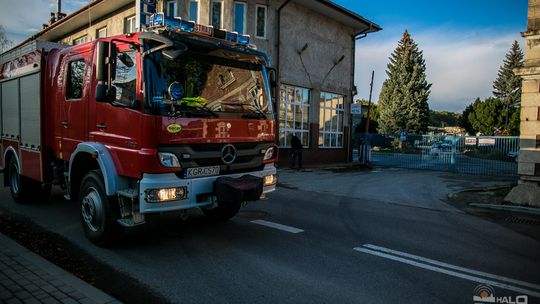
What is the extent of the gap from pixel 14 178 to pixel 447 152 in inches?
710

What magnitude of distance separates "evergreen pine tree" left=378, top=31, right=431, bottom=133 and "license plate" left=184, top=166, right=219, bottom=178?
152 ft

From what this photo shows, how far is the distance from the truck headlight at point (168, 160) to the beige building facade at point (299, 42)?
42.5ft

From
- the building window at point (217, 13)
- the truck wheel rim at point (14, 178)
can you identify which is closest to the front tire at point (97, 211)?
the truck wheel rim at point (14, 178)

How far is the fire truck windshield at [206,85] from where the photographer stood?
4844 mm

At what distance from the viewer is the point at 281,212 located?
8.09 meters

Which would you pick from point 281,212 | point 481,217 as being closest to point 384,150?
point 481,217

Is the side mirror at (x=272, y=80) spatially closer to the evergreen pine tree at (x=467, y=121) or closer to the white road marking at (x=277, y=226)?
the white road marking at (x=277, y=226)

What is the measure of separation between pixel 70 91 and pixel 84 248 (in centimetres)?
246

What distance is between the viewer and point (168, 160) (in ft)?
15.7

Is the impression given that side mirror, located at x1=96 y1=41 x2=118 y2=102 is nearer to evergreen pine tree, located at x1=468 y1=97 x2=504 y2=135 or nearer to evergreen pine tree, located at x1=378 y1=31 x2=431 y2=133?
evergreen pine tree, located at x1=378 y1=31 x2=431 y2=133

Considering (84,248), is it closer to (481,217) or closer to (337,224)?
(337,224)

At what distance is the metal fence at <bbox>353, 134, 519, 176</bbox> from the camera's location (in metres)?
17.0

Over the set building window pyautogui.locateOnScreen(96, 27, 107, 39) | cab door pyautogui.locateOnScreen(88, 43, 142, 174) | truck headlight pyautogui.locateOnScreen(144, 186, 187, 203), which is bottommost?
truck headlight pyautogui.locateOnScreen(144, 186, 187, 203)

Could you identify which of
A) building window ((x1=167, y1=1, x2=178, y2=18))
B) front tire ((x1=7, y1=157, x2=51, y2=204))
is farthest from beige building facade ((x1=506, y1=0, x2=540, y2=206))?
building window ((x1=167, y1=1, x2=178, y2=18))
